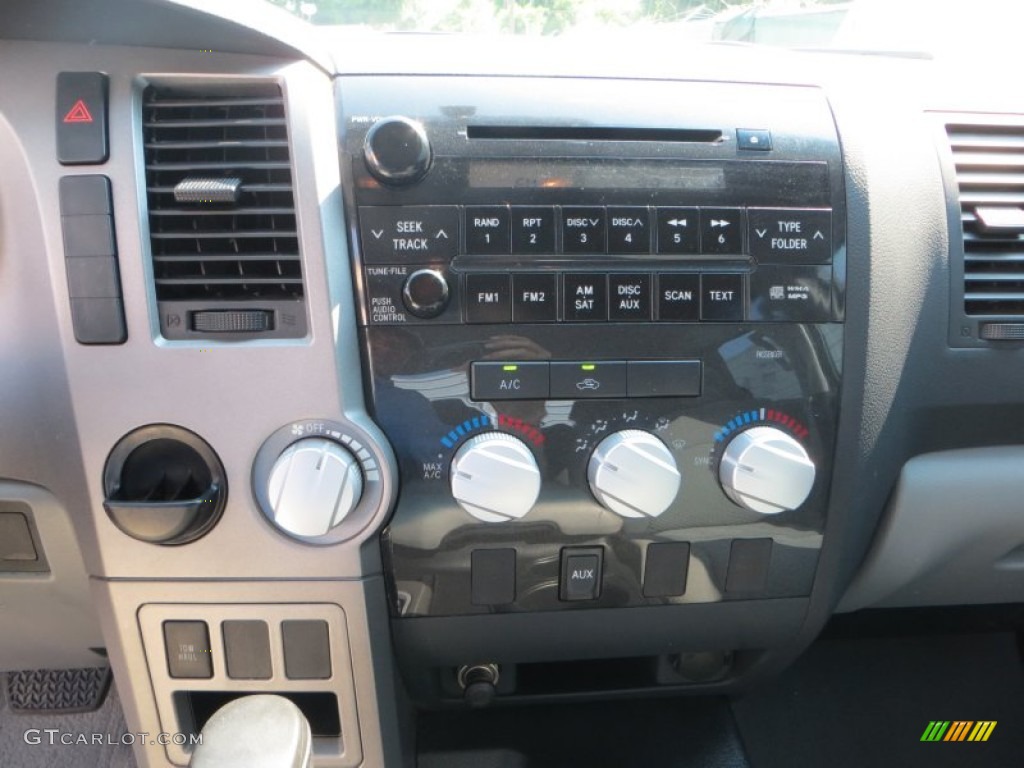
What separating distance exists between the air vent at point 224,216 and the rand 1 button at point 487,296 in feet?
0.51

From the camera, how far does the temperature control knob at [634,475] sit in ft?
2.39

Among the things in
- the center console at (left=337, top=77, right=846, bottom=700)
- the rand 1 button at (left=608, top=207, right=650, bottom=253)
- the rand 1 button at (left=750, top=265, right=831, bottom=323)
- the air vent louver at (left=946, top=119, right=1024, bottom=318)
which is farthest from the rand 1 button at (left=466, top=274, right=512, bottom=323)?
the air vent louver at (left=946, top=119, right=1024, bottom=318)

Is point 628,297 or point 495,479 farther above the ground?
point 628,297

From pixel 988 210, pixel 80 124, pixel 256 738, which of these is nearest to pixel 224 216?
pixel 80 124

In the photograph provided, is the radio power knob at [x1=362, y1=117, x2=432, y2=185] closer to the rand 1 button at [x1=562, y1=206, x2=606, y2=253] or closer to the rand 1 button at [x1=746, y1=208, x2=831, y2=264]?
the rand 1 button at [x1=562, y1=206, x2=606, y2=253]

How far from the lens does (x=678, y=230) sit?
0.73m

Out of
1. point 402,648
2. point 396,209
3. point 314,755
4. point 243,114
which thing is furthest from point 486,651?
point 243,114

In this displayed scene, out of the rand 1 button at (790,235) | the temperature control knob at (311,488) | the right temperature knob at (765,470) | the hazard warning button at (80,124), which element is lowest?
the right temperature knob at (765,470)

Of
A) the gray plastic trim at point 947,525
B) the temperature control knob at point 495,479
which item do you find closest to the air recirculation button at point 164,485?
the temperature control knob at point 495,479

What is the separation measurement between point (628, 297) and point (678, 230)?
0.08 m

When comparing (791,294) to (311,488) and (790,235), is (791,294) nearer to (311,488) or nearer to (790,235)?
(790,235)

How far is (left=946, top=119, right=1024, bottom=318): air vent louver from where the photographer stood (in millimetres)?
828

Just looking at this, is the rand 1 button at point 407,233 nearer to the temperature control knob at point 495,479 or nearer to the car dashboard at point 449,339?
the car dashboard at point 449,339

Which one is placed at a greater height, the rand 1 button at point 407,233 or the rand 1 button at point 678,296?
the rand 1 button at point 407,233
